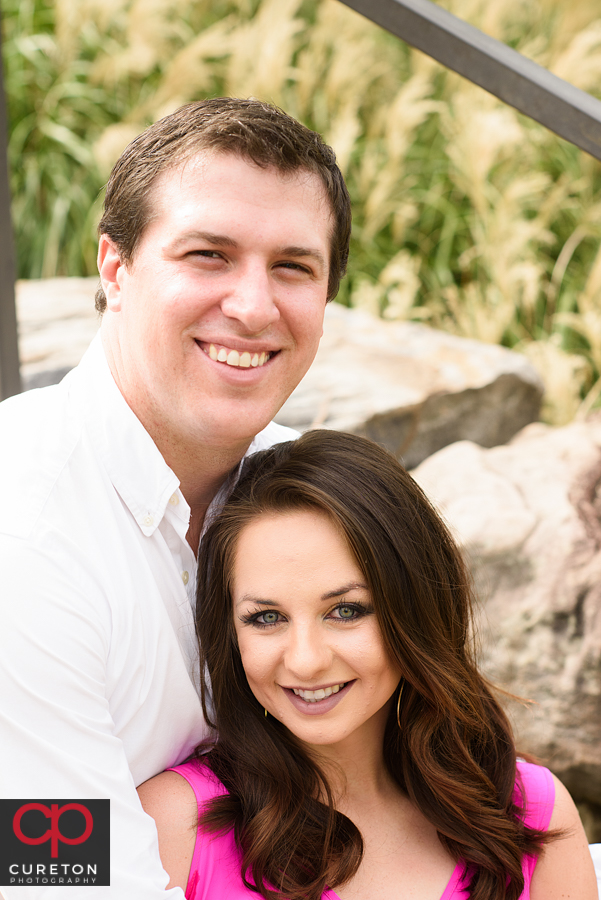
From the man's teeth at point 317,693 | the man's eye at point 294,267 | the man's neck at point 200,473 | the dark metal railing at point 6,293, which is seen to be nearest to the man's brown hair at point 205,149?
the man's eye at point 294,267

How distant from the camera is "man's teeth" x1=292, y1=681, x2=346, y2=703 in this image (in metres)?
1.60

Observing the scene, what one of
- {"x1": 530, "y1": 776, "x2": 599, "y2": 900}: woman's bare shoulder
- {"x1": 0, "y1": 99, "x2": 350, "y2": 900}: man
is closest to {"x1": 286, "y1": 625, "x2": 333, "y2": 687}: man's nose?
{"x1": 0, "y1": 99, "x2": 350, "y2": 900}: man

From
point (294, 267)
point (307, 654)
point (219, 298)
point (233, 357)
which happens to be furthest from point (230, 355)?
point (307, 654)

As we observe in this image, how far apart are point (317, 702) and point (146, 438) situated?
591 mm

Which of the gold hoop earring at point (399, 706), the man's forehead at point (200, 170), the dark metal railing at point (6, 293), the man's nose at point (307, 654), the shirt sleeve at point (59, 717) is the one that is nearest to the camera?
the shirt sleeve at point (59, 717)

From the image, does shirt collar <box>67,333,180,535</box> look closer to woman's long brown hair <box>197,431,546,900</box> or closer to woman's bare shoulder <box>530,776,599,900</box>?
woman's long brown hair <box>197,431,546,900</box>

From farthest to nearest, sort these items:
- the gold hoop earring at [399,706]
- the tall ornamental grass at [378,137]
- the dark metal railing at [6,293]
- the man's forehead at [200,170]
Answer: the tall ornamental grass at [378,137] → the dark metal railing at [6,293] → the gold hoop earring at [399,706] → the man's forehead at [200,170]

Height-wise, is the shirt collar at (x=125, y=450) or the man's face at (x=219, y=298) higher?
the man's face at (x=219, y=298)

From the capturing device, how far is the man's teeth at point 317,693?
160 centimetres

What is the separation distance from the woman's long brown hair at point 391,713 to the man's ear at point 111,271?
45 cm

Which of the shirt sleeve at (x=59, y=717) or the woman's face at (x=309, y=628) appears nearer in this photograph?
the shirt sleeve at (x=59, y=717)

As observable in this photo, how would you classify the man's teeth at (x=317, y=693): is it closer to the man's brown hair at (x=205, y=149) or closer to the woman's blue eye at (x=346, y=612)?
the woman's blue eye at (x=346, y=612)

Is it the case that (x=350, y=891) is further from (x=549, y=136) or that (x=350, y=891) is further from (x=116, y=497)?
(x=549, y=136)

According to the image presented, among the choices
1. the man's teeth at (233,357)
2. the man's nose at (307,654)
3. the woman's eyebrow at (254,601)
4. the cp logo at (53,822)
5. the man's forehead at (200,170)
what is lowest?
the cp logo at (53,822)
